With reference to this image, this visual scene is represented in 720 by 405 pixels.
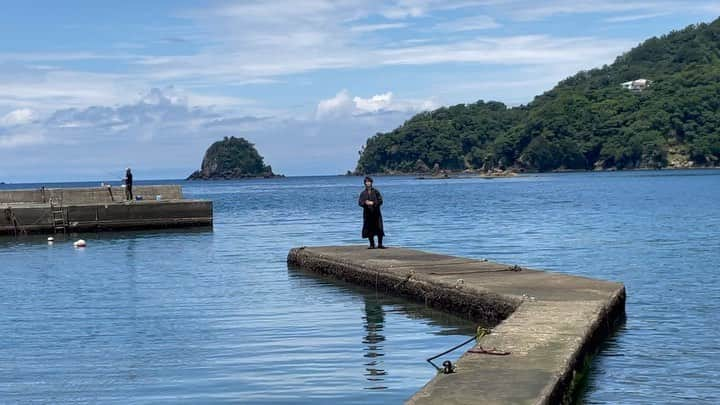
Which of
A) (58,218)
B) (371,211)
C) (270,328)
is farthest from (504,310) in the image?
(58,218)

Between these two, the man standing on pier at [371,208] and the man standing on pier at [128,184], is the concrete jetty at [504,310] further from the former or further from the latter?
the man standing on pier at [128,184]

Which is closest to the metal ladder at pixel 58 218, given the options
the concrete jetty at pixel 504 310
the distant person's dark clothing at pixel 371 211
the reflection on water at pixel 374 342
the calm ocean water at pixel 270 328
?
the calm ocean water at pixel 270 328

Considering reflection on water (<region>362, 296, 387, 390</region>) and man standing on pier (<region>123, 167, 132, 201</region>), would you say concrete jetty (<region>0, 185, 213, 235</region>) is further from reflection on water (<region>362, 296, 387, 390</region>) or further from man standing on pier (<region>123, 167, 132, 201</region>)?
reflection on water (<region>362, 296, 387, 390</region>)

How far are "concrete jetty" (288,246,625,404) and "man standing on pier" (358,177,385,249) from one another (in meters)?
0.55

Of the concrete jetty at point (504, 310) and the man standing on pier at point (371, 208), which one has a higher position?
the man standing on pier at point (371, 208)

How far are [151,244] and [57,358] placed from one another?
74.5 ft

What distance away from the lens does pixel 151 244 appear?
36375mm

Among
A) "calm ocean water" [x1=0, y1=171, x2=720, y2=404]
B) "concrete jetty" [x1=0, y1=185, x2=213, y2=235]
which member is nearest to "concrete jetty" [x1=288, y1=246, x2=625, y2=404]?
"calm ocean water" [x1=0, y1=171, x2=720, y2=404]

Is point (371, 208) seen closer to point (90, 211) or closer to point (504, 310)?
point (504, 310)

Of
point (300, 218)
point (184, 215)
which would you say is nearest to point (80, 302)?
point (184, 215)

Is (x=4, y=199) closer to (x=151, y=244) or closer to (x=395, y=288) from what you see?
(x=151, y=244)

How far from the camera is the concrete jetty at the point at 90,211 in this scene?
1663 inches

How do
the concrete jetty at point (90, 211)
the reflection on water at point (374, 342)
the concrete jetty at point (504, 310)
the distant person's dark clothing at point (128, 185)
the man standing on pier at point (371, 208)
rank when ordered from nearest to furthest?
1. the concrete jetty at point (504, 310)
2. the reflection on water at point (374, 342)
3. the man standing on pier at point (371, 208)
4. the concrete jetty at point (90, 211)
5. the distant person's dark clothing at point (128, 185)

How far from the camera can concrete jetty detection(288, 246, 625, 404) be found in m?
9.42
